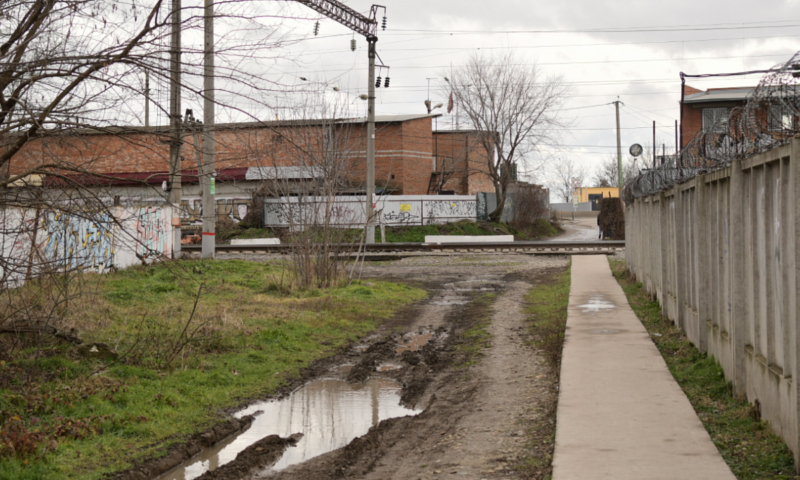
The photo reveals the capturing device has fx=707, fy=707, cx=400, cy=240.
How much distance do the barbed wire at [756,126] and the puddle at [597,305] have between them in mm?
3801

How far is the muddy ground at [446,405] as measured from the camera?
5.42 meters

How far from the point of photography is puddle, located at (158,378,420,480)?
5.94m

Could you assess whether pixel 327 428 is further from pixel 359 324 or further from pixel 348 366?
pixel 359 324

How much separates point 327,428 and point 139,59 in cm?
370

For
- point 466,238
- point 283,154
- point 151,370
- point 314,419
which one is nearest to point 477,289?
point 283,154

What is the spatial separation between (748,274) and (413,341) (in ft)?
19.3

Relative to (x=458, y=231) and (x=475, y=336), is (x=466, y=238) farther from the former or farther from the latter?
(x=475, y=336)

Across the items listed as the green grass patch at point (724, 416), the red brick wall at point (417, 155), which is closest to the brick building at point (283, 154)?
the red brick wall at point (417, 155)

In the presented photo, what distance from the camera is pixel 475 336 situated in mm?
11203

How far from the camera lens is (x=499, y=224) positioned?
44.2m

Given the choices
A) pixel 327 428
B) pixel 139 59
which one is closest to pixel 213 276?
pixel 327 428

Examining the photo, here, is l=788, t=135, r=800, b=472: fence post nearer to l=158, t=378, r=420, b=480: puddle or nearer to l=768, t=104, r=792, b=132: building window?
l=768, t=104, r=792, b=132: building window

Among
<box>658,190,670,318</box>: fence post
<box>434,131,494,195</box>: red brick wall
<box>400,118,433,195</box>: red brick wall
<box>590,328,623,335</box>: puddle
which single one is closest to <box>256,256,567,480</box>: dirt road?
<box>590,328,623,335</box>: puddle

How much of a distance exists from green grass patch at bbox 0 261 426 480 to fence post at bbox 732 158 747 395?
482 cm
